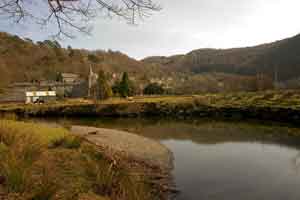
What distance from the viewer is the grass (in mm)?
3732

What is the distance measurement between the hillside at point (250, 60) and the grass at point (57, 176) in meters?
78.4

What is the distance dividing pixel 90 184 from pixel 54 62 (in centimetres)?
10586

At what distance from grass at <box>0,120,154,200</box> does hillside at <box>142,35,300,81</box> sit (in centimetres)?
7840

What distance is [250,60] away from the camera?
114 metres

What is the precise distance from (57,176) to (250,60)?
400ft

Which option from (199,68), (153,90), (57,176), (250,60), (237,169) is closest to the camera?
(57,176)

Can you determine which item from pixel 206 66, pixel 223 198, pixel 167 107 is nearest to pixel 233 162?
pixel 223 198

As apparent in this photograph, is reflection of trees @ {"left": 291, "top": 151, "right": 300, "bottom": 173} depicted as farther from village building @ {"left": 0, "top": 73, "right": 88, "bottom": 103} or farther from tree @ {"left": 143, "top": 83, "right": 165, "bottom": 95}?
village building @ {"left": 0, "top": 73, "right": 88, "bottom": 103}

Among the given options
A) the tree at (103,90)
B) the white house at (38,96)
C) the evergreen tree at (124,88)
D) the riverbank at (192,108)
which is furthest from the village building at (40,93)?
the riverbank at (192,108)

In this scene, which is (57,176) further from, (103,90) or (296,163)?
(103,90)

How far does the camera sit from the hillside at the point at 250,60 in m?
85.1

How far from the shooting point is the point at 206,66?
140250mm

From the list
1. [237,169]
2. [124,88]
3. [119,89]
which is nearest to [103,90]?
[124,88]

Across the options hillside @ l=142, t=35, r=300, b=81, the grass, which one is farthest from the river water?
hillside @ l=142, t=35, r=300, b=81
